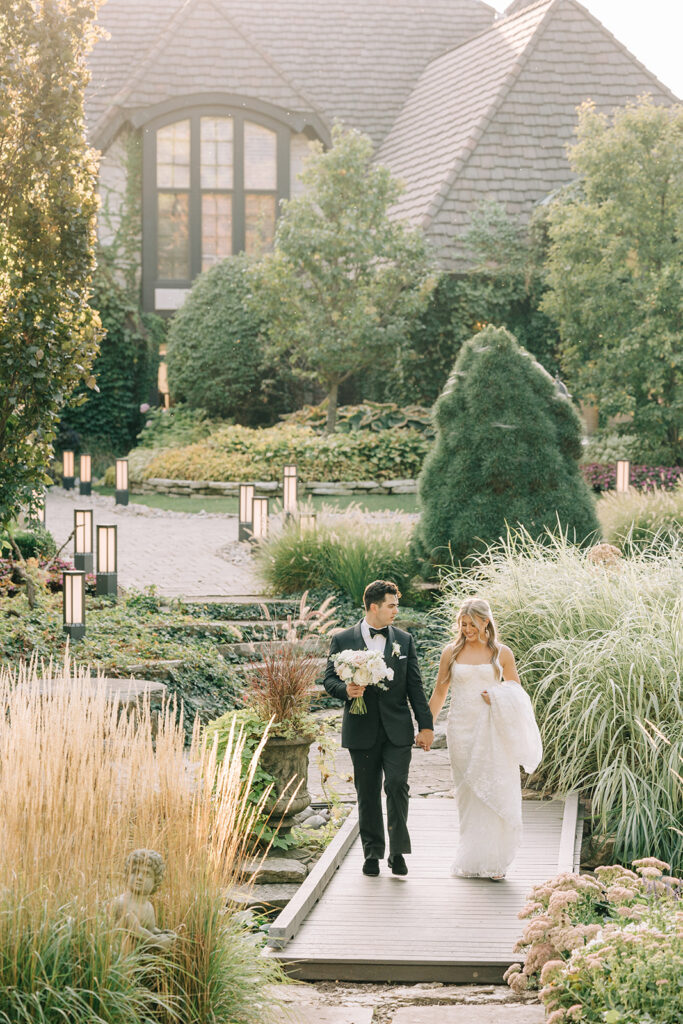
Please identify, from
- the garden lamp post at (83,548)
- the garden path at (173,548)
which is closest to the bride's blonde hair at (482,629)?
the garden path at (173,548)

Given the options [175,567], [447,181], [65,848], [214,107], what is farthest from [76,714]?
[214,107]

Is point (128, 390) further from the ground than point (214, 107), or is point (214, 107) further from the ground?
point (214, 107)

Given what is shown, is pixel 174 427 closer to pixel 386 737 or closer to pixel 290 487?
pixel 290 487

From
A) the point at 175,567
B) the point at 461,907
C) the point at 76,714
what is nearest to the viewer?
the point at 76,714

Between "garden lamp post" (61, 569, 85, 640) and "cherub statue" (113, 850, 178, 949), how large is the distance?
551 cm

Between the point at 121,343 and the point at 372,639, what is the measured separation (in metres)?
20.8

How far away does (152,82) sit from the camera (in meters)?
27.6

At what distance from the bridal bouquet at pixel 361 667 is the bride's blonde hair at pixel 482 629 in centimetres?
51

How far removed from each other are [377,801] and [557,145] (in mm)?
21231

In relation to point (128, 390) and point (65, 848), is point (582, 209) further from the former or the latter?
point (65, 848)

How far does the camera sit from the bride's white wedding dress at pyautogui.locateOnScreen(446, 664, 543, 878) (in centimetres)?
696

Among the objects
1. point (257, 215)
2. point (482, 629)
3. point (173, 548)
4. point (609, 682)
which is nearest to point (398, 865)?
point (482, 629)

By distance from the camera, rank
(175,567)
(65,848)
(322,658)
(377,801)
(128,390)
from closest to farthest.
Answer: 1. (65,848)
2. (377,801)
3. (322,658)
4. (175,567)
5. (128,390)

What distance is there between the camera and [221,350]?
2484 cm
